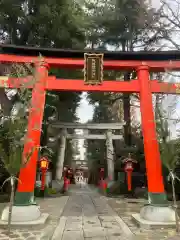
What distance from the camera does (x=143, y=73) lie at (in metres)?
8.00

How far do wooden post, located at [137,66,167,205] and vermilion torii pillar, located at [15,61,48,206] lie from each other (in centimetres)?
328

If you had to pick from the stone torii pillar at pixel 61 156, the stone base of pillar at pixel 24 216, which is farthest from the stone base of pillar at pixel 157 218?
the stone torii pillar at pixel 61 156

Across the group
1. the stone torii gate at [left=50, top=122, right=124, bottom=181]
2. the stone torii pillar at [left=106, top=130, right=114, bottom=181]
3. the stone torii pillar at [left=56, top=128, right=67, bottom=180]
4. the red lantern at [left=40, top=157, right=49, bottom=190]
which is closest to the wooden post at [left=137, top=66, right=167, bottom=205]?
the red lantern at [left=40, top=157, right=49, bottom=190]

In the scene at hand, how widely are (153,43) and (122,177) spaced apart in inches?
390

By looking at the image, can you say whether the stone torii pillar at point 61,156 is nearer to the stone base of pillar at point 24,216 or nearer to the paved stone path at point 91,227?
the paved stone path at point 91,227

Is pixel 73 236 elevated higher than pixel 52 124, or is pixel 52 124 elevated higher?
pixel 52 124

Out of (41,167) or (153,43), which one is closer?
(41,167)

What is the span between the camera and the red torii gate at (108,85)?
265 inches

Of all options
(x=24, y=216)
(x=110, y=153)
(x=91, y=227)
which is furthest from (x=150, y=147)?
(x=110, y=153)

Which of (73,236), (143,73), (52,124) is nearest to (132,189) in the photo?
(52,124)

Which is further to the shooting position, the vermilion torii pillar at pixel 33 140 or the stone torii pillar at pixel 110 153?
the stone torii pillar at pixel 110 153

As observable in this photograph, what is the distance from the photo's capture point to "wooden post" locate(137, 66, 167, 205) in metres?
6.75

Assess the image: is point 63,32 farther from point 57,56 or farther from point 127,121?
point 127,121

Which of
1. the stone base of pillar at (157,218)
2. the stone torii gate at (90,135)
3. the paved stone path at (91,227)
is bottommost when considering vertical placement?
the paved stone path at (91,227)
